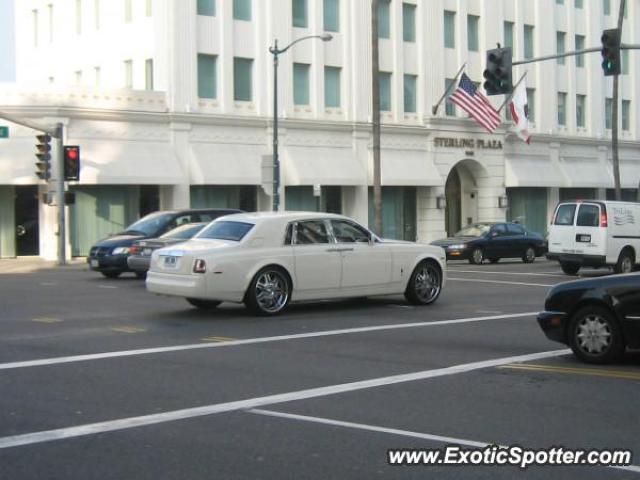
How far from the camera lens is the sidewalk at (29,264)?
30577 mm

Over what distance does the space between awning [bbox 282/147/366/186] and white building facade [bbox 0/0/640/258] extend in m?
0.06

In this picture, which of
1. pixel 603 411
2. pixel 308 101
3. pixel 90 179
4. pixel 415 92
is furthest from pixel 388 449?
pixel 415 92

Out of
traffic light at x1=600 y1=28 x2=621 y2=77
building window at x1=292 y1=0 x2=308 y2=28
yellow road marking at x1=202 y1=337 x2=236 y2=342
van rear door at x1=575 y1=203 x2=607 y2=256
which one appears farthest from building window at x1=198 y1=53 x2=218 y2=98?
yellow road marking at x1=202 y1=337 x2=236 y2=342

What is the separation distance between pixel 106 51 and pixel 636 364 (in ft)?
116

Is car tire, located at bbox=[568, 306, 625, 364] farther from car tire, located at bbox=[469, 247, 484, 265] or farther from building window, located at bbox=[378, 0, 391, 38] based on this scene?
building window, located at bbox=[378, 0, 391, 38]

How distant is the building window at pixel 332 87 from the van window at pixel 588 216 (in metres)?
18.5

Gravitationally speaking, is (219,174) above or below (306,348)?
above

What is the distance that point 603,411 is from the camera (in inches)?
329

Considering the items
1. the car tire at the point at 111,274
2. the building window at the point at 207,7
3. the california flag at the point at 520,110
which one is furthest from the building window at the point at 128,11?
the car tire at the point at 111,274

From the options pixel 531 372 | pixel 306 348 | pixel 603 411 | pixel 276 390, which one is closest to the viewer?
pixel 603 411

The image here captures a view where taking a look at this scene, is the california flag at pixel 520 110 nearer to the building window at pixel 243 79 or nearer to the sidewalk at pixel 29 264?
the building window at pixel 243 79

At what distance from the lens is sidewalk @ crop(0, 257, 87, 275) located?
30.6m

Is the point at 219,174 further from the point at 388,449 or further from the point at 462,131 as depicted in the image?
the point at 388,449

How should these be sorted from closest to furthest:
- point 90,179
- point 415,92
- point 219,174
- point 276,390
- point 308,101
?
point 276,390 → point 90,179 → point 219,174 → point 308,101 → point 415,92
